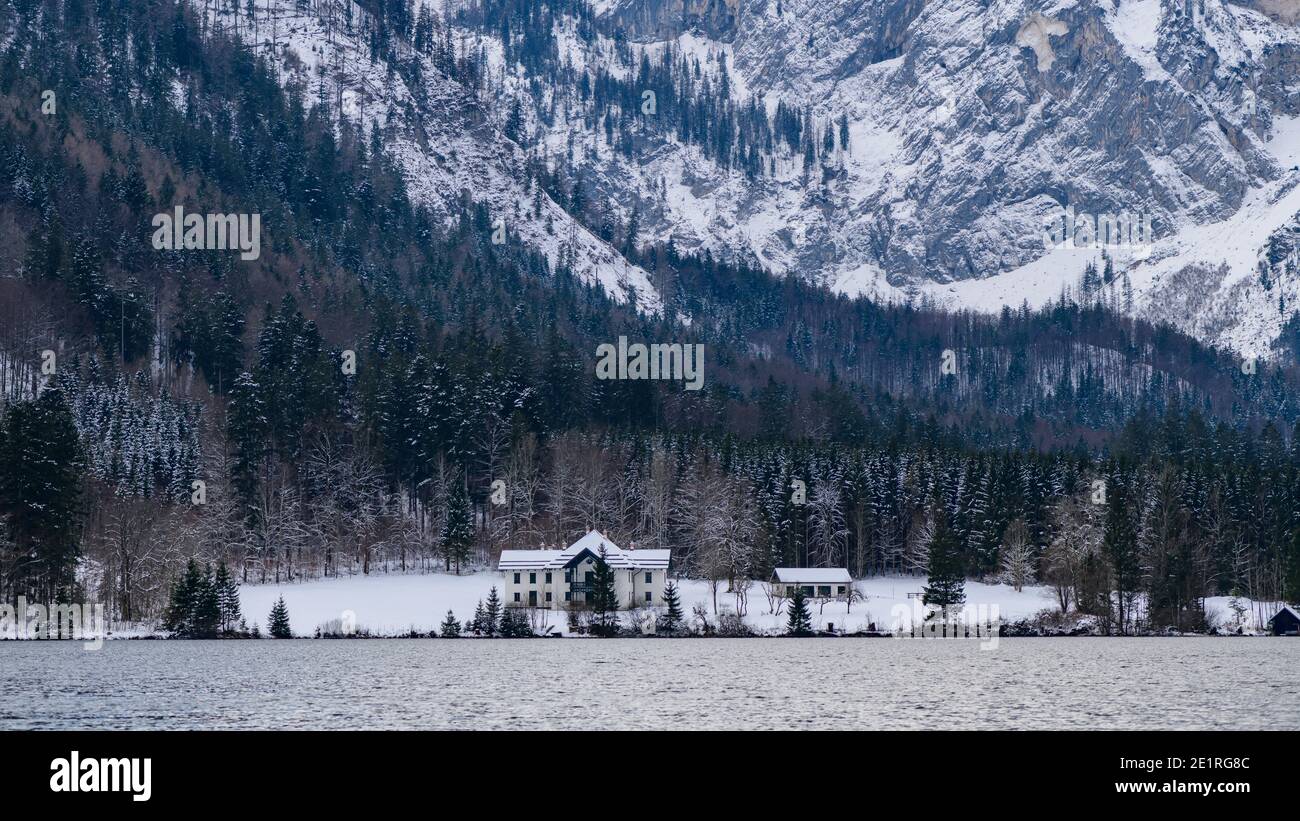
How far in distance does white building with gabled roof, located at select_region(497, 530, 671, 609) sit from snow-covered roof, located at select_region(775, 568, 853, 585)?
10.0 m

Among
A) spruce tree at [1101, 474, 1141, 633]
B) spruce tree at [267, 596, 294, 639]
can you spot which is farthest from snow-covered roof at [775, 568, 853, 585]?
spruce tree at [267, 596, 294, 639]

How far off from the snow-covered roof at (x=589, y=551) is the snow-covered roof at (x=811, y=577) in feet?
31.6

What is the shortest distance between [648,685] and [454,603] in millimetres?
44615

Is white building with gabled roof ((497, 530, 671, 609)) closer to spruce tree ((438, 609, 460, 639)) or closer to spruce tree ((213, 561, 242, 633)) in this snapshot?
spruce tree ((438, 609, 460, 639))

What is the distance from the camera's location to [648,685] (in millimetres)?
75625

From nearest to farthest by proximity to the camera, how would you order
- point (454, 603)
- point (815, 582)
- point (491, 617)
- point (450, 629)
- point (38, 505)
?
point (38, 505), point (450, 629), point (491, 617), point (454, 603), point (815, 582)

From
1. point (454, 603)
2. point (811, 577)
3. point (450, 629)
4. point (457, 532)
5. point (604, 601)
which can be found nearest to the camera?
point (450, 629)

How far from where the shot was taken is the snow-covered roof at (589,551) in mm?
120125

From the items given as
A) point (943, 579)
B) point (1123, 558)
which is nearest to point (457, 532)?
point (943, 579)

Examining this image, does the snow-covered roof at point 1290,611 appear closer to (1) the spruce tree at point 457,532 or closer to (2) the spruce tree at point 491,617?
(2) the spruce tree at point 491,617

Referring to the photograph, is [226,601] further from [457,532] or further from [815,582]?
[815,582]
